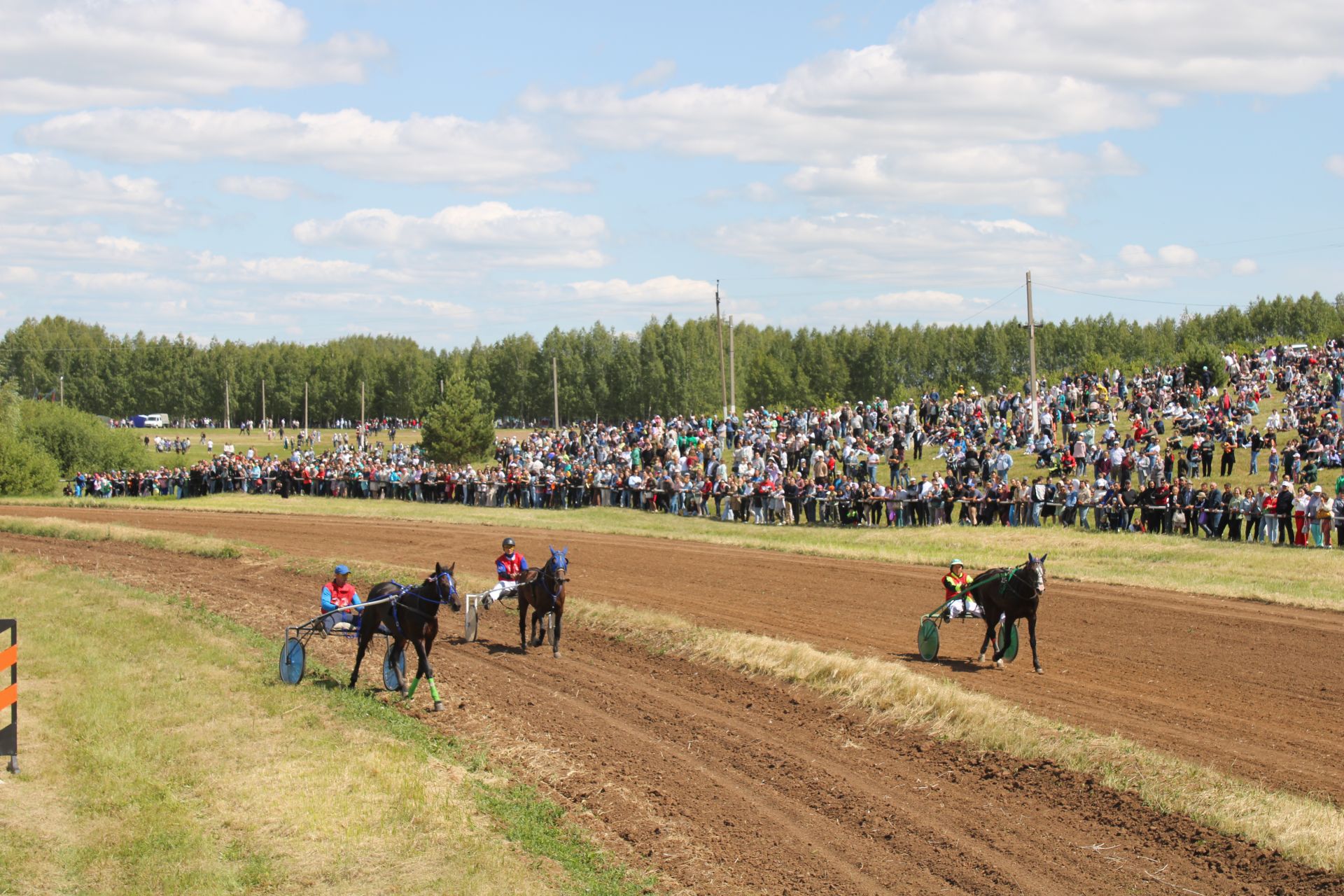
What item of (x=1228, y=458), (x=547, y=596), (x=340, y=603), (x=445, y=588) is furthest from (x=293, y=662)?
(x=1228, y=458)

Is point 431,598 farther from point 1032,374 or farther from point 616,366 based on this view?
point 616,366

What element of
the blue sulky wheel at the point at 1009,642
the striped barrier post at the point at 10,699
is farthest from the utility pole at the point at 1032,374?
the striped barrier post at the point at 10,699

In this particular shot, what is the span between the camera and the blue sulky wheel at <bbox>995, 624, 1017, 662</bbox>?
15.8 m

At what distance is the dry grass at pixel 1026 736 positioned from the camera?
968 cm

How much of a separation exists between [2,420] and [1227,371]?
6364 centimetres

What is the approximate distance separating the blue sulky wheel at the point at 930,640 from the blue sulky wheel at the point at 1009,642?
85 centimetres

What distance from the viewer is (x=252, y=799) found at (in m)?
10.8

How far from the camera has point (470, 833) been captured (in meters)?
9.98

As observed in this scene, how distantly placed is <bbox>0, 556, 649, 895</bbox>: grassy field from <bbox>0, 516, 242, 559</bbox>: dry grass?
1452 cm

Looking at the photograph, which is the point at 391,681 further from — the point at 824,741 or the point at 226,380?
the point at 226,380

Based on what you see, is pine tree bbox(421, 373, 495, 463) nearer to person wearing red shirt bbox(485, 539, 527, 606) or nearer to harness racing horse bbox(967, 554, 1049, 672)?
person wearing red shirt bbox(485, 539, 527, 606)

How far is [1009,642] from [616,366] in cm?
10012

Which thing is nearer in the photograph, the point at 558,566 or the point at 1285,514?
the point at 558,566

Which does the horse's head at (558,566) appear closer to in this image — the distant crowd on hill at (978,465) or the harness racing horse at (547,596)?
the harness racing horse at (547,596)
